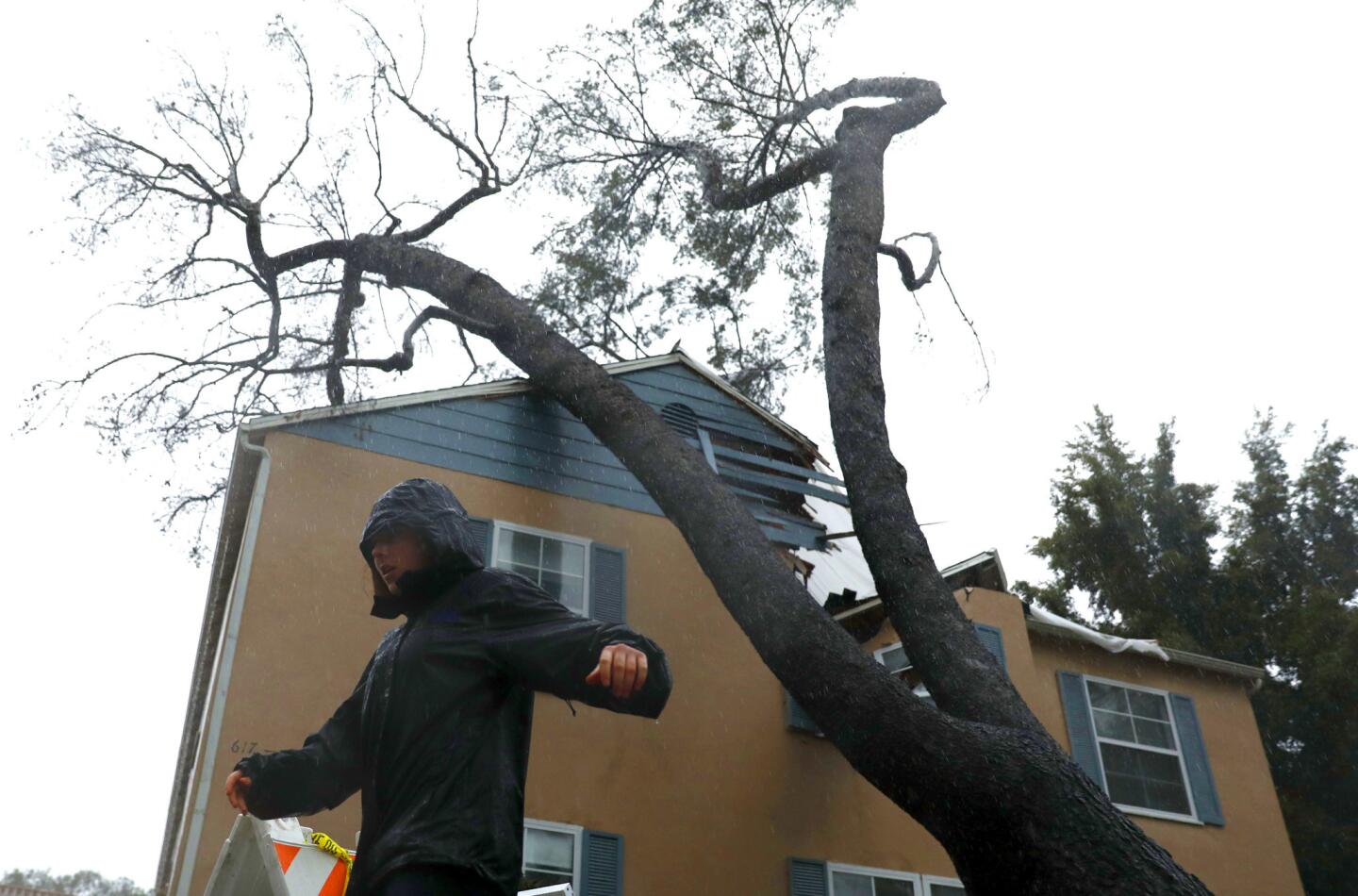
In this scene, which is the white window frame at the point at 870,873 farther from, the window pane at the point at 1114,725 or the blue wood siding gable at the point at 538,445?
the blue wood siding gable at the point at 538,445

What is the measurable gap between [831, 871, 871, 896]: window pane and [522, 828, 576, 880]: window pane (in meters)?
2.28

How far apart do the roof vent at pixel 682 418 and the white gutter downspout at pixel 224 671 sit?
4028mm

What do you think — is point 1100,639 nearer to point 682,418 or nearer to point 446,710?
point 682,418

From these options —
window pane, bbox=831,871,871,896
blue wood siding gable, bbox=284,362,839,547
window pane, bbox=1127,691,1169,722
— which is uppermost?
blue wood siding gable, bbox=284,362,839,547

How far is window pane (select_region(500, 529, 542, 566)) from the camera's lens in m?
10.1

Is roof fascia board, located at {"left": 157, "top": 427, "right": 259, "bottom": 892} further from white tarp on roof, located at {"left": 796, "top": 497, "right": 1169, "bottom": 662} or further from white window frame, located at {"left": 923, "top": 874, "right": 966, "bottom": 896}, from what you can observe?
white window frame, located at {"left": 923, "top": 874, "right": 966, "bottom": 896}

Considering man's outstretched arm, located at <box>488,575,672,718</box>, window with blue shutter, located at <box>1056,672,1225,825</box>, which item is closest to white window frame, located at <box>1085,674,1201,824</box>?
window with blue shutter, located at <box>1056,672,1225,825</box>

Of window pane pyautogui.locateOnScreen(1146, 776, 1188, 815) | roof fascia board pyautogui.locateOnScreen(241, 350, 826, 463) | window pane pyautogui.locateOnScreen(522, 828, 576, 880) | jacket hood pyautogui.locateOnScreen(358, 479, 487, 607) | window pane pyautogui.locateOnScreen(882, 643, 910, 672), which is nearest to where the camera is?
jacket hood pyautogui.locateOnScreen(358, 479, 487, 607)

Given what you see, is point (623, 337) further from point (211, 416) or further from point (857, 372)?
point (857, 372)

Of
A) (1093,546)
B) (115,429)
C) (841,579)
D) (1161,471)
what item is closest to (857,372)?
(841,579)

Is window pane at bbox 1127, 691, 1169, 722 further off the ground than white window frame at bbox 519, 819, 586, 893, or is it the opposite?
window pane at bbox 1127, 691, 1169, 722

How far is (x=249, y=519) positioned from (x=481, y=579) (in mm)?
6919

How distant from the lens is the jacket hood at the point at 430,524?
8.78 ft

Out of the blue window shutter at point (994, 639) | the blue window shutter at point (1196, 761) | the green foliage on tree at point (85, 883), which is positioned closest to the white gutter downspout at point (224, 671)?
the blue window shutter at point (994, 639)
